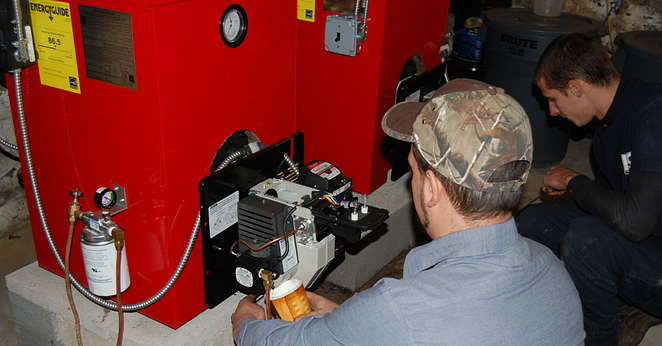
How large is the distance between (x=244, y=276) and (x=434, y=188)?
63 cm

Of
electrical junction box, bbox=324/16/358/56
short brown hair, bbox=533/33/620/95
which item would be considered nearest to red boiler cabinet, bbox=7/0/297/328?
electrical junction box, bbox=324/16/358/56

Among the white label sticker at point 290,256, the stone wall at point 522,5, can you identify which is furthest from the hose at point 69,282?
the stone wall at point 522,5

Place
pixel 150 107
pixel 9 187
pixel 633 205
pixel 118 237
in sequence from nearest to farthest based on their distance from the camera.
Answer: pixel 150 107 < pixel 118 237 < pixel 633 205 < pixel 9 187

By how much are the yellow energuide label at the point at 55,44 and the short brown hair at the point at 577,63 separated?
1581 mm

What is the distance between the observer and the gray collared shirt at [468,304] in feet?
3.22

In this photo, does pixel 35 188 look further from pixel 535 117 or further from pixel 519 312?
pixel 535 117

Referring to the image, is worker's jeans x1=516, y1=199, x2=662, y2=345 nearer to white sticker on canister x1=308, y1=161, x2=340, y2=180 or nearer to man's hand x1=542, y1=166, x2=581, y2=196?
man's hand x1=542, y1=166, x2=581, y2=196

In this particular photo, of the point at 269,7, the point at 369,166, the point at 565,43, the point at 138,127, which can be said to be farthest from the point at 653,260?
the point at 138,127

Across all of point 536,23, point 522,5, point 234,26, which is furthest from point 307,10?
point 522,5

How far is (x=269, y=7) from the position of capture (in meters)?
1.55

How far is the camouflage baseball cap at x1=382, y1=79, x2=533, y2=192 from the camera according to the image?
1.06m

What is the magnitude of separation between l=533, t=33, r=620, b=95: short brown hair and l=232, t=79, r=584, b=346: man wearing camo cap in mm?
1005

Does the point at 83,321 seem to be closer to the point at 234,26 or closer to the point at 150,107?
the point at 150,107

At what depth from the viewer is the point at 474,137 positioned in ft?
3.46
